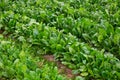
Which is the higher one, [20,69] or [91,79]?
[20,69]

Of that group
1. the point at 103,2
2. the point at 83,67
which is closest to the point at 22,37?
the point at 83,67

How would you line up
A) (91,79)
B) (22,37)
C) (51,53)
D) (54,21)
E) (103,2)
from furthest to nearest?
(103,2) → (54,21) → (22,37) → (51,53) → (91,79)

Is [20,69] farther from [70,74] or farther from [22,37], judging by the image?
[22,37]

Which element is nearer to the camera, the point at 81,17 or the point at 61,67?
the point at 61,67

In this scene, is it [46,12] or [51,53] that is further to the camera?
[46,12]

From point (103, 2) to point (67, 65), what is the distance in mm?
3908

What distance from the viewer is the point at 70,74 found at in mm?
5480

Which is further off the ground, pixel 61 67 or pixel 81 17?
pixel 81 17

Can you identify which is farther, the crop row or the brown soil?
the crop row

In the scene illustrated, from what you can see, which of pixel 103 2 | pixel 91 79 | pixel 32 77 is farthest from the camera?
pixel 103 2

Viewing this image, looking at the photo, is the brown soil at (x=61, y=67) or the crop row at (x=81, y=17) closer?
the brown soil at (x=61, y=67)

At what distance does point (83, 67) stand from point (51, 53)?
1166 millimetres

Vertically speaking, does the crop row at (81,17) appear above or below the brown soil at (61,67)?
above

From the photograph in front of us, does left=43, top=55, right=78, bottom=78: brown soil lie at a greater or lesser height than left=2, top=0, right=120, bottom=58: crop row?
lesser
